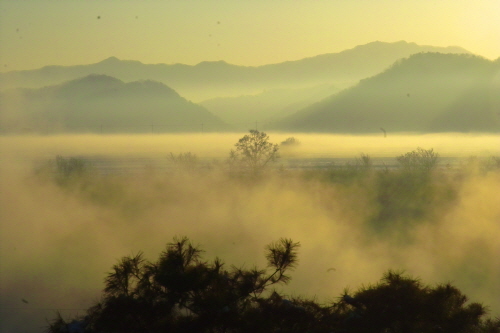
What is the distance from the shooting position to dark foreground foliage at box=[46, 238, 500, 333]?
8.15 m

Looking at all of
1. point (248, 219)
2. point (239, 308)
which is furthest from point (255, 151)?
point (239, 308)

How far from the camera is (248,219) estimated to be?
324ft

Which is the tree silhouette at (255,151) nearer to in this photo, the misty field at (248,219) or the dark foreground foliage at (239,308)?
the misty field at (248,219)

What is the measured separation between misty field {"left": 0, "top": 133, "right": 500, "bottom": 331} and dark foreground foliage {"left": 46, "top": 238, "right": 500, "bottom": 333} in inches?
1679

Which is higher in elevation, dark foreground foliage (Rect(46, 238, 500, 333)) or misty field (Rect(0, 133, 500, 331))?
dark foreground foliage (Rect(46, 238, 500, 333))

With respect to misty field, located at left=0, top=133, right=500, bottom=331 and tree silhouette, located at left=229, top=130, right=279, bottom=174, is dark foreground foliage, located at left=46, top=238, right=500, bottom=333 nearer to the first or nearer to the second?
misty field, located at left=0, top=133, right=500, bottom=331

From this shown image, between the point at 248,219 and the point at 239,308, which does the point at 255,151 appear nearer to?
the point at 248,219

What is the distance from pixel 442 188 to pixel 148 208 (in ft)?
160

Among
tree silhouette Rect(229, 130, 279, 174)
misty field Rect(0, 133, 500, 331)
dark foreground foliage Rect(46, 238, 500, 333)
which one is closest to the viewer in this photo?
dark foreground foliage Rect(46, 238, 500, 333)

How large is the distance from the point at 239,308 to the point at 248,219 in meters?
90.4

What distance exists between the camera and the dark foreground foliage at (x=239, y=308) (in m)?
8.15

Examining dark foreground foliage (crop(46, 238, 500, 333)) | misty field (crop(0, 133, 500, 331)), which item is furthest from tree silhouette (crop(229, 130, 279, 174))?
dark foreground foliage (crop(46, 238, 500, 333))

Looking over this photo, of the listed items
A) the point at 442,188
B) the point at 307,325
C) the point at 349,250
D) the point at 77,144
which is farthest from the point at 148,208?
the point at 307,325

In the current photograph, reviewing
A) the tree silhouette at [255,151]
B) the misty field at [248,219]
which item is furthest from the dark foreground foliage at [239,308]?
the tree silhouette at [255,151]
